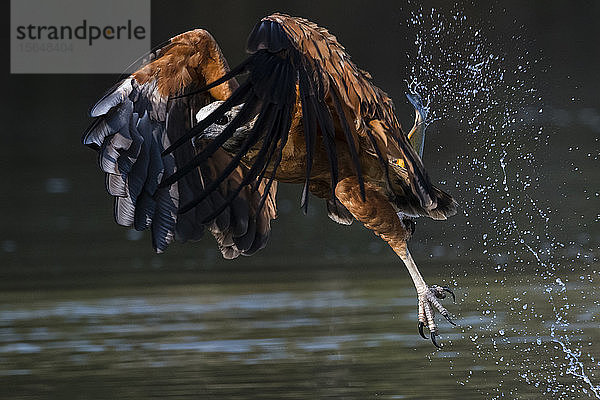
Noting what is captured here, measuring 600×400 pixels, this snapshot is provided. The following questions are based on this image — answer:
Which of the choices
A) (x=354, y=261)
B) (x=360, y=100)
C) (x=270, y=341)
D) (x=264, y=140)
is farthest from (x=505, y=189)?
(x=264, y=140)

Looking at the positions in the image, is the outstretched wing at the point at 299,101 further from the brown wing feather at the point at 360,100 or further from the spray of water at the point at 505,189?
the spray of water at the point at 505,189

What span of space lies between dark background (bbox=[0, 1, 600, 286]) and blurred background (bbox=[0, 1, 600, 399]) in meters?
0.03

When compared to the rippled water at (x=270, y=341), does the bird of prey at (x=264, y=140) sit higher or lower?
higher

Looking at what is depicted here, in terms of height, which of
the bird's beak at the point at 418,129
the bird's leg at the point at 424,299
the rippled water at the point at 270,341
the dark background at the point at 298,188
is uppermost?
the bird's beak at the point at 418,129

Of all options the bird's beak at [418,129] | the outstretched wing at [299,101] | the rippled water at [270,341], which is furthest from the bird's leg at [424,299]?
the outstretched wing at [299,101]

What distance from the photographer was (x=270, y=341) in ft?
22.7

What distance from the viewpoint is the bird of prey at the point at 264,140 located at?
175 inches

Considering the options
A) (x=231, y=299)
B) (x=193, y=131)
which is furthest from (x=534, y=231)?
(x=193, y=131)

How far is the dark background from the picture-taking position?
9461 millimetres

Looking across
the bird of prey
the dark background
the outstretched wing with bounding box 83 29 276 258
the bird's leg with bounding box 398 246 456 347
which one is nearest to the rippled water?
the bird's leg with bounding box 398 246 456 347

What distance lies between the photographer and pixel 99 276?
8.72 m

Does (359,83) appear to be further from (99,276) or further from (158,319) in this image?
(99,276)

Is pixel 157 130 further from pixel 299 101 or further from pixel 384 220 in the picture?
pixel 384 220

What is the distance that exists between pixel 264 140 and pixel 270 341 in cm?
267
